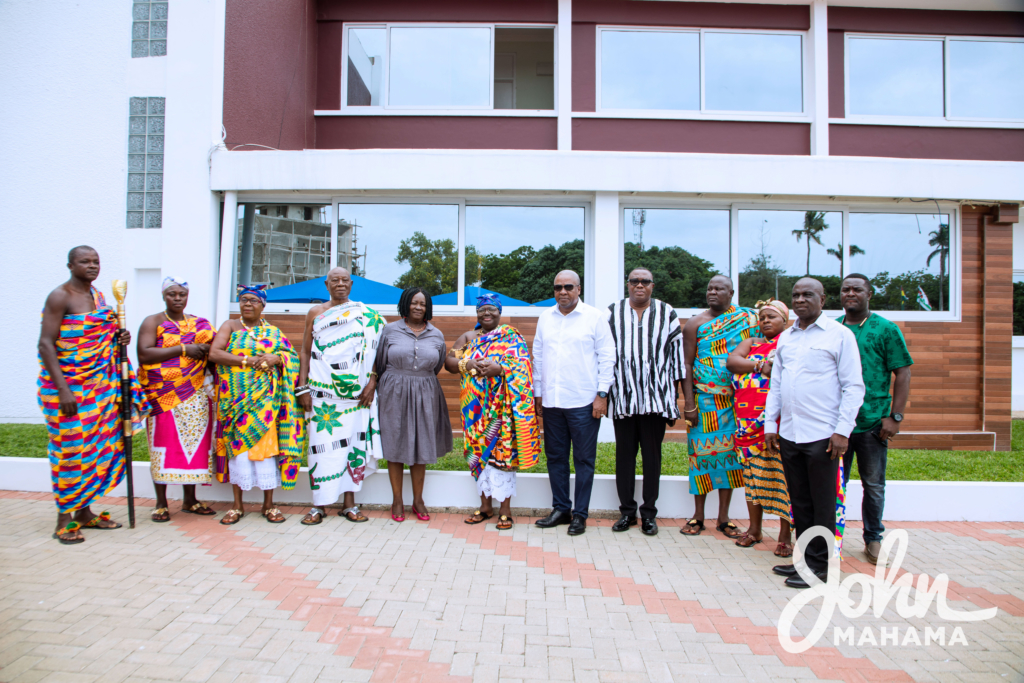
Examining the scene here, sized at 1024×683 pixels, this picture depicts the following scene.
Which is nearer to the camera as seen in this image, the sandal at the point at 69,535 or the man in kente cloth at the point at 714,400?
the sandal at the point at 69,535

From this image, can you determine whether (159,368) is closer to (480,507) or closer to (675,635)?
(480,507)

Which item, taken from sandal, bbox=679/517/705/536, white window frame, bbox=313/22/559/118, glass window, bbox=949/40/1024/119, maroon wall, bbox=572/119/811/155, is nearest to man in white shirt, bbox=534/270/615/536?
sandal, bbox=679/517/705/536

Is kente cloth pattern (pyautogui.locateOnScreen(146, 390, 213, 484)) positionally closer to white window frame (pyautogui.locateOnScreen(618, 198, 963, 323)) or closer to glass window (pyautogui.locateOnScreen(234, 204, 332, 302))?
glass window (pyautogui.locateOnScreen(234, 204, 332, 302))

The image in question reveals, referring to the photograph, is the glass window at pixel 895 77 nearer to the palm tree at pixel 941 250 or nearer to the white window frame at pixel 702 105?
the white window frame at pixel 702 105

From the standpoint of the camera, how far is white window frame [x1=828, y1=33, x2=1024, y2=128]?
875cm

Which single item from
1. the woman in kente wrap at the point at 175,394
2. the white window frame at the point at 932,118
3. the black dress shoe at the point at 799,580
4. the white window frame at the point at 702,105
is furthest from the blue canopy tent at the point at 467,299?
the white window frame at the point at 932,118

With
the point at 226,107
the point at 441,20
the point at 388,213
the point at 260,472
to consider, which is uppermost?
the point at 441,20

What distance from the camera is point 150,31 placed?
25.5 ft

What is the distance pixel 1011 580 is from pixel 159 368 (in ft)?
20.5

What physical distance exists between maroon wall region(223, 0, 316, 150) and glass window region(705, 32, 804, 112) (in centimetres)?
589

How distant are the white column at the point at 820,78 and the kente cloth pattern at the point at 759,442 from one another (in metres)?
5.73

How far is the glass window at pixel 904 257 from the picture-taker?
7.91m

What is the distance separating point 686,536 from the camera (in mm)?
4648

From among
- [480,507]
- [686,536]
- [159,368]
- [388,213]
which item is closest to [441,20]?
[388,213]
